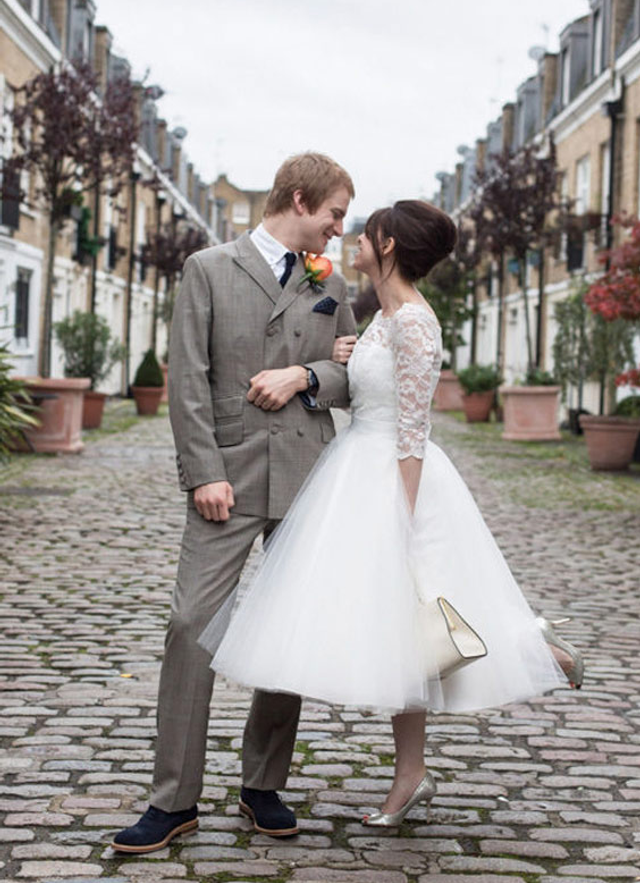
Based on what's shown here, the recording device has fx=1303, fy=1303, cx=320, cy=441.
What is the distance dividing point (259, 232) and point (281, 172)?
→ 22 cm

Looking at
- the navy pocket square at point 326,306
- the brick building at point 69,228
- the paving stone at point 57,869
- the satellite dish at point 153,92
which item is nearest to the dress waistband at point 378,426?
the navy pocket square at point 326,306

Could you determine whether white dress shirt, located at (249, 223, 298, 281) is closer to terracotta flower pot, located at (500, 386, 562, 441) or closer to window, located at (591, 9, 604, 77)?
terracotta flower pot, located at (500, 386, 562, 441)

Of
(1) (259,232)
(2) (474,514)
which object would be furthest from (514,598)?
(1) (259,232)

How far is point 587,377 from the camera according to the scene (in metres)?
20.9

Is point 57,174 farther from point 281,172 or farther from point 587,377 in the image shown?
point 281,172

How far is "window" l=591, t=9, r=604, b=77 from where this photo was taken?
2809cm

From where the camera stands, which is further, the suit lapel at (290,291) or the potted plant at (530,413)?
the potted plant at (530,413)

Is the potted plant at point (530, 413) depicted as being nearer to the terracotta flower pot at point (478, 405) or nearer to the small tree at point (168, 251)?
the terracotta flower pot at point (478, 405)

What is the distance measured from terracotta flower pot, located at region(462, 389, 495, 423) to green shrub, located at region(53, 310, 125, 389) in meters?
8.82

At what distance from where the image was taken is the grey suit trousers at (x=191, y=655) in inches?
141

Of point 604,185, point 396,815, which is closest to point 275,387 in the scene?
point 396,815

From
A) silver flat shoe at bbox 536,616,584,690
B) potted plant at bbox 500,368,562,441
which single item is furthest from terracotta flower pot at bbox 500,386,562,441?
silver flat shoe at bbox 536,616,584,690

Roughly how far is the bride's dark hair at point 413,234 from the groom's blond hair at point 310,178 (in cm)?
16

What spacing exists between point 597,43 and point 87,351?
45.6 ft
